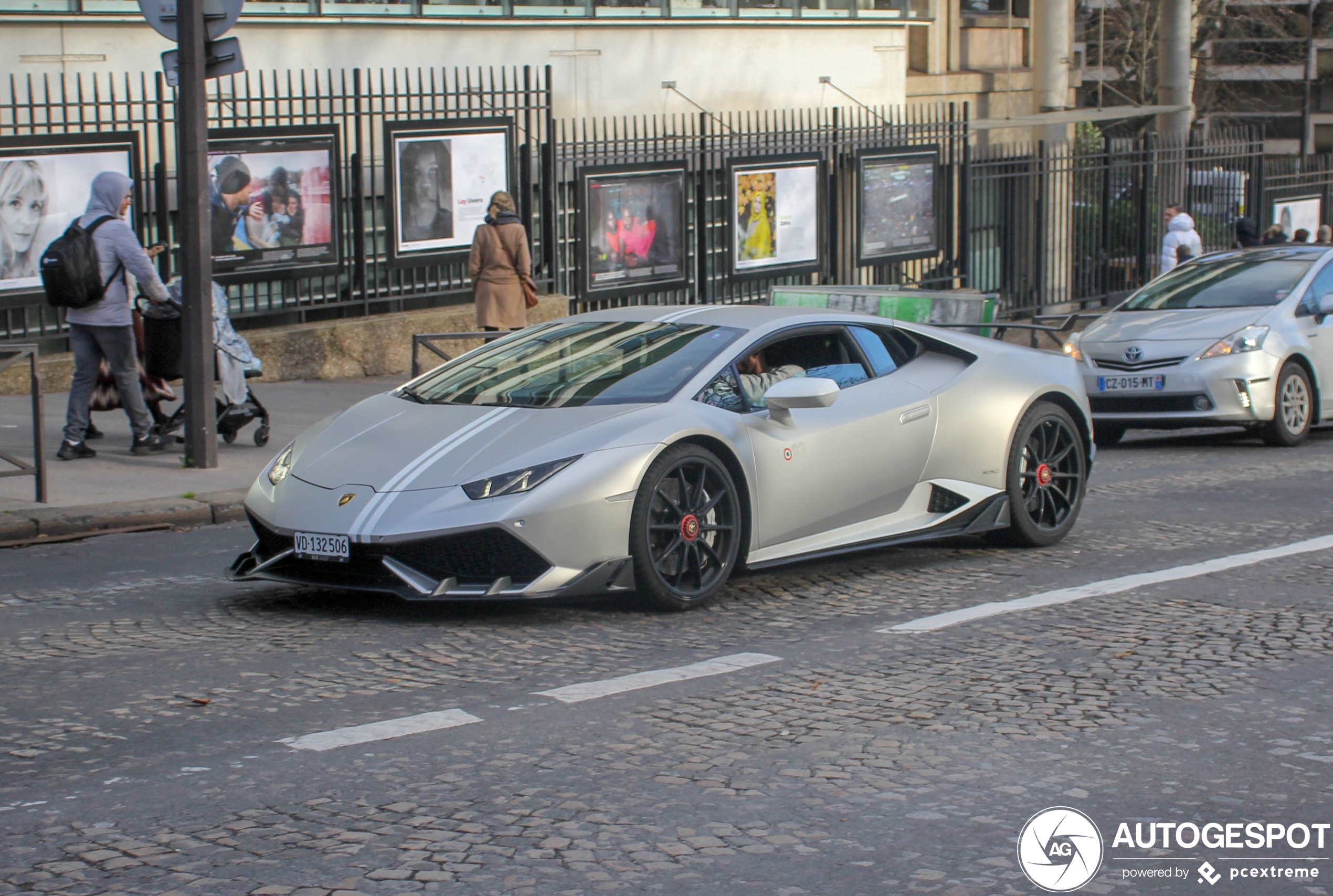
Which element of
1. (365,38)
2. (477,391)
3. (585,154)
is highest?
(365,38)

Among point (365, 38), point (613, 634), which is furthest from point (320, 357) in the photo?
point (613, 634)

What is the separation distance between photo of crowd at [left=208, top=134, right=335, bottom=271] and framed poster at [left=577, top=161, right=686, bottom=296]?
9.50ft

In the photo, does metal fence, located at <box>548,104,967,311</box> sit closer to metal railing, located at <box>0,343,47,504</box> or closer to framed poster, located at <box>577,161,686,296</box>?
framed poster, located at <box>577,161,686,296</box>

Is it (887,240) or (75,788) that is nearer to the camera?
(75,788)

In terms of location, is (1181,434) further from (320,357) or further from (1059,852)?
(1059,852)

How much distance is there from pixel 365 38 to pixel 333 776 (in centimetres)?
1735

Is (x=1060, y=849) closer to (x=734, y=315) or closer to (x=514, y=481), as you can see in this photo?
(x=514, y=481)

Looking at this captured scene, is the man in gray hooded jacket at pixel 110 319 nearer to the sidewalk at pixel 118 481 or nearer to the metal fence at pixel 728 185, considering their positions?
the sidewalk at pixel 118 481

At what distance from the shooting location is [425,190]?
17531mm

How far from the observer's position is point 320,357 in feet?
55.3

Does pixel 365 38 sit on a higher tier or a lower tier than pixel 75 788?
higher

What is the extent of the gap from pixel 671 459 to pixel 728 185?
1341 cm

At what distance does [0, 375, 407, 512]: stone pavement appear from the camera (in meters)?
10.1

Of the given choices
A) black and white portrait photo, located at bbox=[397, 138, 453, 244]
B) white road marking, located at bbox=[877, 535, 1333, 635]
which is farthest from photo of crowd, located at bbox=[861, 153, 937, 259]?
white road marking, located at bbox=[877, 535, 1333, 635]
